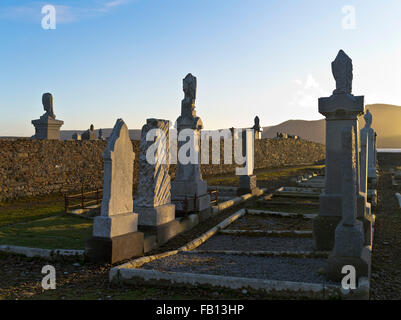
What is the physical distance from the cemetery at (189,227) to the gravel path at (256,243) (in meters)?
0.02

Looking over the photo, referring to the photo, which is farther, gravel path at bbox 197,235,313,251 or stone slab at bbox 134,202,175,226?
stone slab at bbox 134,202,175,226

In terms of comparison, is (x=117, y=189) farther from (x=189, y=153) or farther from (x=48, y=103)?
(x=48, y=103)

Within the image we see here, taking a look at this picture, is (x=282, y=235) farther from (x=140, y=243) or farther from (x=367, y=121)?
(x=367, y=121)

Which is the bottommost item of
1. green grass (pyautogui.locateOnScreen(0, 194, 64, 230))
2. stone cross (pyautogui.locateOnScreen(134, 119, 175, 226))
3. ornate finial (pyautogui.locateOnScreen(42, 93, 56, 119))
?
green grass (pyautogui.locateOnScreen(0, 194, 64, 230))

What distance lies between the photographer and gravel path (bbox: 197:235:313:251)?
22.5 ft

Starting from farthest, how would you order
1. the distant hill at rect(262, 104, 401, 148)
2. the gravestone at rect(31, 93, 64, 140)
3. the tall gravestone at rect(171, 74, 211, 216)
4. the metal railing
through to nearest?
1. the distant hill at rect(262, 104, 401, 148)
2. the gravestone at rect(31, 93, 64, 140)
3. the tall gravestone at rect(171, 74, 211, 216)
4. the metal railing

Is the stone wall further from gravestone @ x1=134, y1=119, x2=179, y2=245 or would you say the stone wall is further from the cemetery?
gravestone @ x1=134, y1=119, x2=179, y2=245

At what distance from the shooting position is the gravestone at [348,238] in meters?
4.54

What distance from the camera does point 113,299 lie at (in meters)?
4.34

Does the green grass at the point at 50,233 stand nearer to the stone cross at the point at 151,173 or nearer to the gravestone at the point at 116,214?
the gravestone at the point at 116,214

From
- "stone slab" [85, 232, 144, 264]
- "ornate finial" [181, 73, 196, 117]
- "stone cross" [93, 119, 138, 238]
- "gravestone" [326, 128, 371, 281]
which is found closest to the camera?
"gravestone" [326, 128, 371, 281]

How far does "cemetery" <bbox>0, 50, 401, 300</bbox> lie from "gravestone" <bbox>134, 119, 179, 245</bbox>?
2cm

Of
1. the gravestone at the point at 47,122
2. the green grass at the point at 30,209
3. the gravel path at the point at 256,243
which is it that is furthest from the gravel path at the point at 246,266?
the gravestone at the point at 47,122

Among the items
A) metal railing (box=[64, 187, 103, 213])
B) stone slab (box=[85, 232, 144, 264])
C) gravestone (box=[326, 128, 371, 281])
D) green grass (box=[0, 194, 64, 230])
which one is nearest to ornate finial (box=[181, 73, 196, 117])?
metal railing (box=[64, 187, 103, 213])
